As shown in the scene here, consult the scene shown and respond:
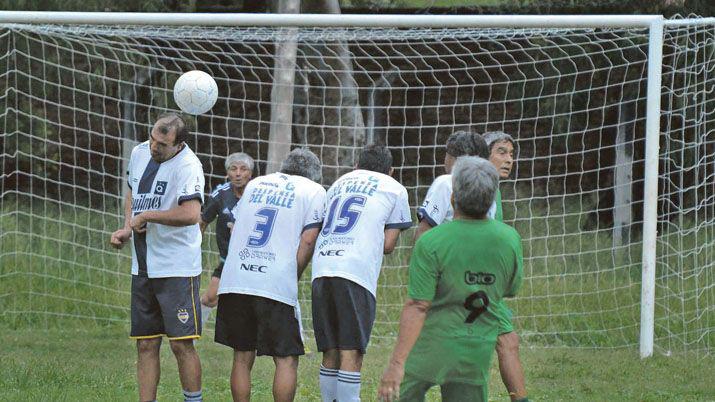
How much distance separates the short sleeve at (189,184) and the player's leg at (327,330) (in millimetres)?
936

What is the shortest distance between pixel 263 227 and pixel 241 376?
93 cm

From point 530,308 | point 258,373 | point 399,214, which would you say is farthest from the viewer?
point 530,308

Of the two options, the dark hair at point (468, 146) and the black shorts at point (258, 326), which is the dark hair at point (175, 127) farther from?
the dark hair at point (468, 146)

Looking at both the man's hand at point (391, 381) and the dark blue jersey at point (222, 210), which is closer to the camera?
the man's hand at point (391, 381)

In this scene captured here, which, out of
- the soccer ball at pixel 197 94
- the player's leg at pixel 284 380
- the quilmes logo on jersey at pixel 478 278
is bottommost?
the player's leg at pixel 284 380

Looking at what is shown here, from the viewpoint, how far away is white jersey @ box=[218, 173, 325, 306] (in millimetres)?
6855

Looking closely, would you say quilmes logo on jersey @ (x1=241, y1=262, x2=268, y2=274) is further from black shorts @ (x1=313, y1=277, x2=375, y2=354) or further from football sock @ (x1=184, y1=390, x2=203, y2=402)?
football sock @ (x1=184, y1=390, x2=203, y2=402)

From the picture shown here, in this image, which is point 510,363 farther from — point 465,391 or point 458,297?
point 458,297

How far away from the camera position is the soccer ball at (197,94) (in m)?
8.51

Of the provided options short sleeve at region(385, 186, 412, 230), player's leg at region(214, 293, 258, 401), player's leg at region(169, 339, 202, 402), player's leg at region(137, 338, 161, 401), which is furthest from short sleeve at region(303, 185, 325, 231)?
player's leg at region(137, 338, 161, 401)

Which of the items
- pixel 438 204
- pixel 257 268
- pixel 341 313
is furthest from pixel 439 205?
pixel 257 268

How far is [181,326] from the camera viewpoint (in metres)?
7.03

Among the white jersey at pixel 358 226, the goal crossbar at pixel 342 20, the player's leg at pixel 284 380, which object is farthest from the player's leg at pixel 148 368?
the goal crossbar at pixel 342 20

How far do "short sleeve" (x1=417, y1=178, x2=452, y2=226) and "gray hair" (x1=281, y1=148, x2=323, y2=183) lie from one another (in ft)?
2.48
